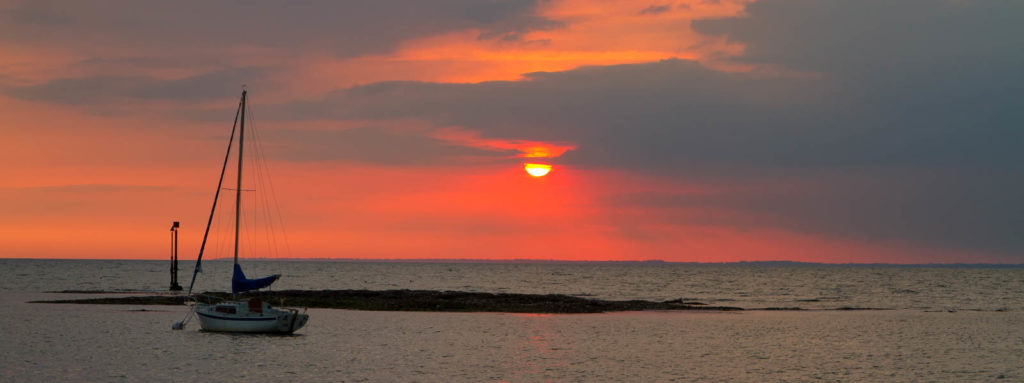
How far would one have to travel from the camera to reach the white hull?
54.7m

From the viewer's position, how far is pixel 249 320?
5469 cm

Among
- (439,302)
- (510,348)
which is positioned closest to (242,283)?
(510,348)

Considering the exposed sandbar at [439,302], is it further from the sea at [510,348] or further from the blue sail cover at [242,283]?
the blue sail cover at [242,283]

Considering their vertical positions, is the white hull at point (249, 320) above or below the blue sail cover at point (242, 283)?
below

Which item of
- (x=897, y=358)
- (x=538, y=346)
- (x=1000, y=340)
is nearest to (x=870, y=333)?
(x=1000, y=340)

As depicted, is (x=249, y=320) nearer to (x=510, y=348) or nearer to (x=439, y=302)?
(x=510, y=348)

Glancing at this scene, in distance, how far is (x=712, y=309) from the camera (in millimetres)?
88438

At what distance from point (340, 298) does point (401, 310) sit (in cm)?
1063

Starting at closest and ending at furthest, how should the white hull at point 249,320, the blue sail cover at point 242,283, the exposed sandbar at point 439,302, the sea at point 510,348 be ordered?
the sea at point 510,348
the white hull at point 249,320
the blue sail cover at point 242,283
the exposed sandbar at point 439,302

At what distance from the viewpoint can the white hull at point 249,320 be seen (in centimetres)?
5472

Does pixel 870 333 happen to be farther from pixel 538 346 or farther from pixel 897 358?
pixel 538 346

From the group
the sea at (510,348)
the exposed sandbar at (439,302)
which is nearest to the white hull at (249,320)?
the sea at (510,348)

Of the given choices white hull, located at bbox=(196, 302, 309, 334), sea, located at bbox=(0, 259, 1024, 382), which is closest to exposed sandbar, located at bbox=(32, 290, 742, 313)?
sea, located at bbox=(0, 259, 1024, 382)

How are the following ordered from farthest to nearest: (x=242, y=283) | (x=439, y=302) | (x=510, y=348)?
(x=439, y=302), (x=242, y=283), (x=510, y=348)
